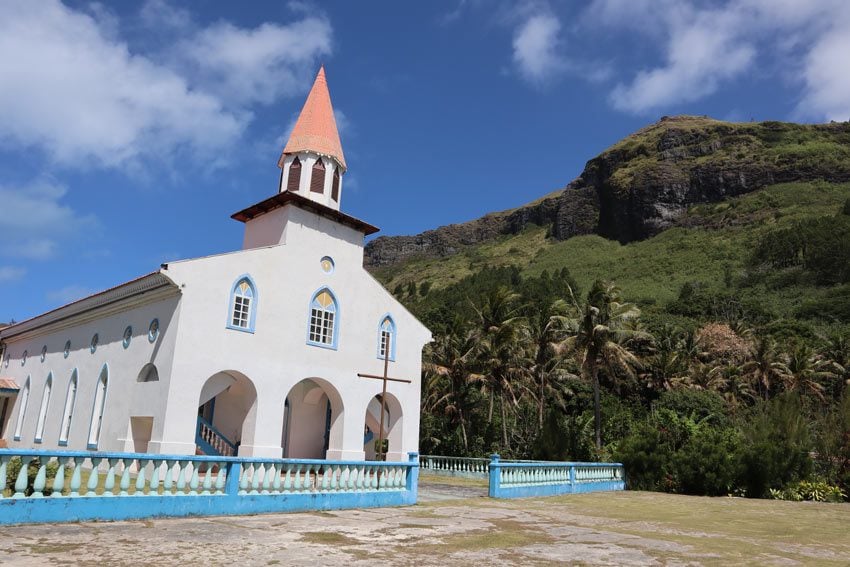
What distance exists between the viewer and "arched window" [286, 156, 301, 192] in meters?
A: 23.2

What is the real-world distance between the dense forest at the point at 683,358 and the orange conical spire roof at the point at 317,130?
13.9m

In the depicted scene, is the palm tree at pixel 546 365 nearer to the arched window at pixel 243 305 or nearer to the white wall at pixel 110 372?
the arched window at pixel 243 305

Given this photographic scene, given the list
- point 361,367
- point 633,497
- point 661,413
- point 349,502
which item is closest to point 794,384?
point 661,413

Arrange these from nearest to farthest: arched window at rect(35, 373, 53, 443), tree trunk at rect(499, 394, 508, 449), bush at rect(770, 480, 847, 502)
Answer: bush at rect(770, 480, 847, 502)
arched window at rect(35, 373, 53, 443)
tree trunk at rect(499, 394, 508, 449)

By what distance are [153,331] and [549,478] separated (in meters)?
A: 12.4

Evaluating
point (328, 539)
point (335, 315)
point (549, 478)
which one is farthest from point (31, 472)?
point (549, 478)

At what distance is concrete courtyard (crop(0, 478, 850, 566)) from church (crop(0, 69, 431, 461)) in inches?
305

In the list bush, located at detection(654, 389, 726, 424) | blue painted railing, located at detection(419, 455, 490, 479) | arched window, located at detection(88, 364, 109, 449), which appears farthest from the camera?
bush, located at detection(654, 389, 726, 424)

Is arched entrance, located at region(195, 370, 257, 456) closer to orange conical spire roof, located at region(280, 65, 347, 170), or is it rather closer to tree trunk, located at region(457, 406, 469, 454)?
orange conical spire roof, located at region(280, 65, 347, 170)

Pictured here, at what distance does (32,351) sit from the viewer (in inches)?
1097

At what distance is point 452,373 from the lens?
33656 mm

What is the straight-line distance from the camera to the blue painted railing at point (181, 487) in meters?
8.17

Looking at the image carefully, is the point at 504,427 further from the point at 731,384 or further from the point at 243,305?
the point at 731,384

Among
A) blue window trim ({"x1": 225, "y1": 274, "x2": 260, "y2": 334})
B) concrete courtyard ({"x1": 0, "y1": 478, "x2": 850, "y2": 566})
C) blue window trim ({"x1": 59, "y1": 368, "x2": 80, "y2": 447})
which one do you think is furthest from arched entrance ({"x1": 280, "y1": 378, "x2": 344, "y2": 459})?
concrete courtyard ({"x1": 0, "y1": 478, "x2": 850, "y2": 566})
